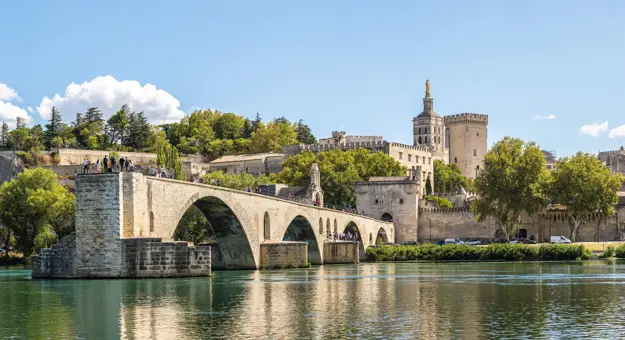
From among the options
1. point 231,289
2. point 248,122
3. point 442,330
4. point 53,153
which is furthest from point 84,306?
point 248,122

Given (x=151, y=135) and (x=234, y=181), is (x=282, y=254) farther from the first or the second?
(x=151, y=135)

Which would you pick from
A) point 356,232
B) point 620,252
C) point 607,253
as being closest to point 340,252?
point 356,232

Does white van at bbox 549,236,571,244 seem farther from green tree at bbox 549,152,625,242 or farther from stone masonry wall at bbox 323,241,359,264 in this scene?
stone masonry wall at bbox 323,241,359,264

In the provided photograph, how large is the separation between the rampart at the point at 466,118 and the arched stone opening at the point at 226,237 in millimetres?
90316

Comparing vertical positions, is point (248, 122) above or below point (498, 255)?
above

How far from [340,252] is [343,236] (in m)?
5.14

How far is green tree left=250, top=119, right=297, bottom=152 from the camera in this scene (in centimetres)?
14838

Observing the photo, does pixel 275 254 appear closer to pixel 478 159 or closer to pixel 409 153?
pixel 409 153

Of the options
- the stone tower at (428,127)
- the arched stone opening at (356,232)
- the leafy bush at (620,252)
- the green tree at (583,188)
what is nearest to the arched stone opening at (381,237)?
the arched stone opening at (356,232)

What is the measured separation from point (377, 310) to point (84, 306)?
921cm

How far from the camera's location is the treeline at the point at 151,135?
14175 cm

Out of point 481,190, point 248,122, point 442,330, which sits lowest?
point 442,330

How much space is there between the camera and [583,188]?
85.7 m

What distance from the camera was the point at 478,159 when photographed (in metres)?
148
